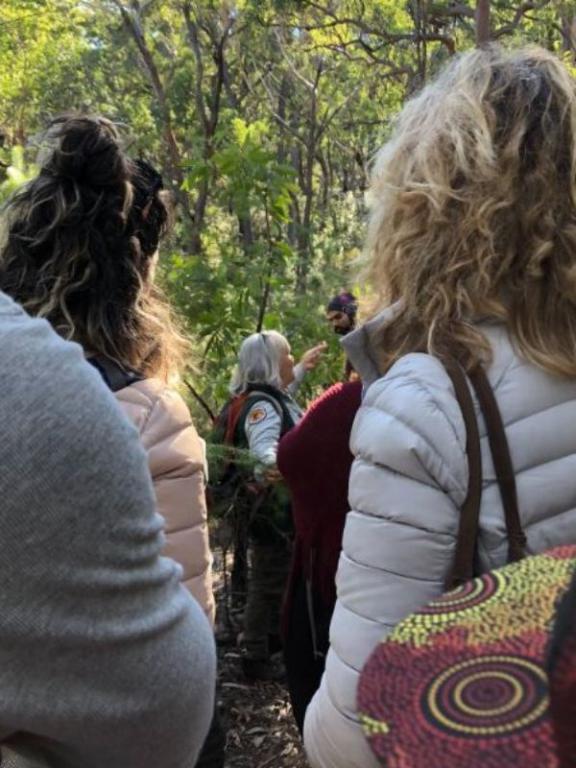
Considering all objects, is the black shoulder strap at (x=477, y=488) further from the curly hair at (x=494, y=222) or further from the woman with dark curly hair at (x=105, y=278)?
the woman with dark curly hair at (x=105, y=278)

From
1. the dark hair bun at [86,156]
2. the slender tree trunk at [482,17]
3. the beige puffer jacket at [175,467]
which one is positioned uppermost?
the slender tree trunk at [482,17]

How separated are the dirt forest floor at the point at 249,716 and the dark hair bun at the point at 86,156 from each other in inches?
93.1

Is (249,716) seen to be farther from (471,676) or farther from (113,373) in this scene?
(471,676)

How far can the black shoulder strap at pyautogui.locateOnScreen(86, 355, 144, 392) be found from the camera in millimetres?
1721

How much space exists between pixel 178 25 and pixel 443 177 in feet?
50.9

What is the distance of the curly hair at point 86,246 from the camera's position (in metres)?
1.81

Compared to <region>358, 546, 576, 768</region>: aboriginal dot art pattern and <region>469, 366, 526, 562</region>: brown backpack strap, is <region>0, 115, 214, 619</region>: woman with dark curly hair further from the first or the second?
<region>358, 546, 576, 768</region>: aboriginal dot art pattern

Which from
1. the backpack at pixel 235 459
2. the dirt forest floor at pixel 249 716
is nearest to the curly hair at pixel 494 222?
the backpack at pixel 235 459

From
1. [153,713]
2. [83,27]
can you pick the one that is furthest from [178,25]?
[153,713]

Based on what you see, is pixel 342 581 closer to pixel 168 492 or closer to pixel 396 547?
pixel 396 547

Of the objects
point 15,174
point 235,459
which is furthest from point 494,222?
point 235,459

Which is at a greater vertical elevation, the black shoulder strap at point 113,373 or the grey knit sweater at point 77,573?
the grey knit sweater at point 77,573

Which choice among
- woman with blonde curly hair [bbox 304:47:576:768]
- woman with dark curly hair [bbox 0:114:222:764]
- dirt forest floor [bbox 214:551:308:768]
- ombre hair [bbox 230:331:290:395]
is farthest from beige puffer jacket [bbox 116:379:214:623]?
ombre hair [bbox 230:331:290:395]

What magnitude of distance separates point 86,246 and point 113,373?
11.4 inches
